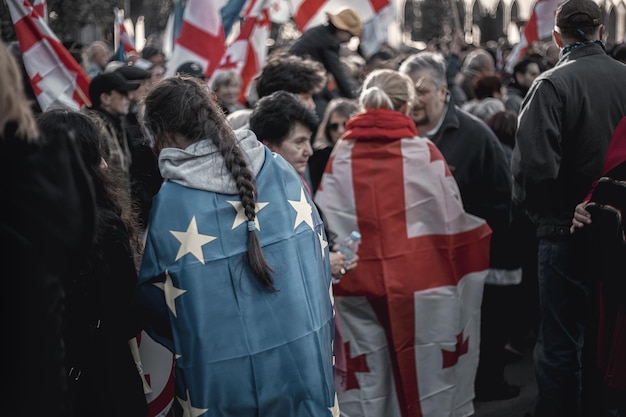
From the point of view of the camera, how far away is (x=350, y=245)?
15.6ft

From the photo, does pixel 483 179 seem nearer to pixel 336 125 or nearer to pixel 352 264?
pixel 336 125

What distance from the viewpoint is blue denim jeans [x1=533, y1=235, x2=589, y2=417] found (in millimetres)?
4648

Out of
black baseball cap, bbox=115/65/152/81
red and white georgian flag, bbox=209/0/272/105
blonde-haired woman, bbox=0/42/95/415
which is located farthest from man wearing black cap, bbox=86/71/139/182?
blonde-haired woman, bbox=0/42/95/415

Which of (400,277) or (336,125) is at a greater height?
(336,125)

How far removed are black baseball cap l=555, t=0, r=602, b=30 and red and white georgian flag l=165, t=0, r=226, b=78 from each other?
13.8ft

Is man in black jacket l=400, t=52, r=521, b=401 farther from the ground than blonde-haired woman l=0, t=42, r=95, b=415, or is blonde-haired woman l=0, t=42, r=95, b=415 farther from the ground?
blonde-haired woman l=0, t=42, r=95, b=415

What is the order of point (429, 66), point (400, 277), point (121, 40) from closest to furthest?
point (400, 277) < point (429, 66) < point (121, 40)

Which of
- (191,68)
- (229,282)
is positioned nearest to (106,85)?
(191,68)

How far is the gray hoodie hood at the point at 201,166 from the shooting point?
3039 millimetres

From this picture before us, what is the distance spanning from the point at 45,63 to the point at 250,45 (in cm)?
324

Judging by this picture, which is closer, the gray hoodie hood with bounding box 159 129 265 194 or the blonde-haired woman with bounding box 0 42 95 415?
the blonde-haired woman with bounding box 0 42 95 415

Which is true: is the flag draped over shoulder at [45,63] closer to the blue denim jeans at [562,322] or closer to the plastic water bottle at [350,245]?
the plastic water bottle at [350,245]

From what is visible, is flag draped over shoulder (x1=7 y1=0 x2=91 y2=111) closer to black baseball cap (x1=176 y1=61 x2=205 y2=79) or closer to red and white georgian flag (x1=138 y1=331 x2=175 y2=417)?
black baseball cap (x1=176 y1=61 x2=205 y2=79)

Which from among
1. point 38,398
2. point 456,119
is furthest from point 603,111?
point 38,398
